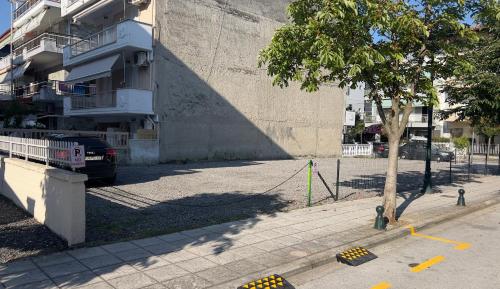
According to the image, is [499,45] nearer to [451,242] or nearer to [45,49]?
[451,242]

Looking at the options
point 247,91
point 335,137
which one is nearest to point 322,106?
point 335,137

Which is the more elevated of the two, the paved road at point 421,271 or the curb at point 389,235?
the curb at point 389,235

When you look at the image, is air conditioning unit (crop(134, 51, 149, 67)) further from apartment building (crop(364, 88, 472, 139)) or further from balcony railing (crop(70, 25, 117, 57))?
apartment building (crop(364, 88, 472, 139))

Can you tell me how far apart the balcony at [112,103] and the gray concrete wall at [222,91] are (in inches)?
30.2

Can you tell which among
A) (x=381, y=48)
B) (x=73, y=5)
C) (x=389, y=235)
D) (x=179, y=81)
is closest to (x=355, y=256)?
(x=389, y=235)

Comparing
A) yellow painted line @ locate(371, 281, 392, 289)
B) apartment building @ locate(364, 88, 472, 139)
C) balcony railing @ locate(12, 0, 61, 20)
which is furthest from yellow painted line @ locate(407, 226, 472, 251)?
apartment building @ locate(364, 88, 472, 139)

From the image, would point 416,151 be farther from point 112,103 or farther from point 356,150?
point 112,103

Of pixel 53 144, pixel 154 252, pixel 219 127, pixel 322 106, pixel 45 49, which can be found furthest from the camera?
pixel 322 106

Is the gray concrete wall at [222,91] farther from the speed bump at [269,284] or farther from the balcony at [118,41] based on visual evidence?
the speed bump at [269,284]

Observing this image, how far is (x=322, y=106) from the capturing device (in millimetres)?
30094

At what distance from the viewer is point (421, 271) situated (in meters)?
5.82

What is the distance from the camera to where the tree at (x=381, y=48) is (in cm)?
711

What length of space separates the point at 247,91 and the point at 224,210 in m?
16.2

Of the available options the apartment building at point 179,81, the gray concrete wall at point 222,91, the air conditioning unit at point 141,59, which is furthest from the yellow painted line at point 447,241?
the air conditioning unit at point 141,59
